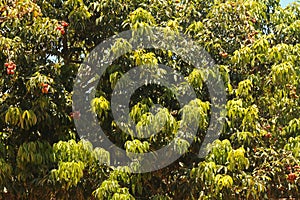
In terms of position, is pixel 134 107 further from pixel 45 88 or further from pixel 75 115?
pixel 45 88

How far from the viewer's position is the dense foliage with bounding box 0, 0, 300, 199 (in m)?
5.88

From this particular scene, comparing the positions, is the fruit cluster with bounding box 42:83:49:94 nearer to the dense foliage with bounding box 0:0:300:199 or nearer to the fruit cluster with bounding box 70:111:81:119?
the dense foliage with bounding box 0:0:300:199

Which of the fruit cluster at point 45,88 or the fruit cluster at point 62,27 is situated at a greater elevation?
the fruit cluster at point 62,27

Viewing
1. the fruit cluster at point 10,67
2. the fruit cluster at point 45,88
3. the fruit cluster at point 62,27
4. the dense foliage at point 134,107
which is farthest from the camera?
the fruit cluster at point 62,27

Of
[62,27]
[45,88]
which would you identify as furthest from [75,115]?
[62,27]

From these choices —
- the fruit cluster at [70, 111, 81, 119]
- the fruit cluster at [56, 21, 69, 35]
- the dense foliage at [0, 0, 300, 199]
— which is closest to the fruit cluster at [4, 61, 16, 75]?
the dense foliage at [0, 0, 300, 199]

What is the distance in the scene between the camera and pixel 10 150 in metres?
6.13

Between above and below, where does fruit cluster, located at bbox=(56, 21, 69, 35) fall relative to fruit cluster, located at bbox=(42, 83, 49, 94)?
above

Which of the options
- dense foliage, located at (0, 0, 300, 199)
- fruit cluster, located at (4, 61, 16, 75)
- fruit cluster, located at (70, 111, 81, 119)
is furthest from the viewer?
fruit cluster, located at (70, 111, 81, 119)

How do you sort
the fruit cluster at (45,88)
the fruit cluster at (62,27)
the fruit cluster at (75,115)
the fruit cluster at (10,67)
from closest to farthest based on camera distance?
1. the fruit cluster at (10,67)
2. the fruit cluster at (45,88)
3. the fruit cluster at (62,27)
4. the fruit cluster at (75,115)

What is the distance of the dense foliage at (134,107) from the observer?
588 cm

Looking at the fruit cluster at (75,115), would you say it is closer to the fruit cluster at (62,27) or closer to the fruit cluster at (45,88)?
the fruit cluster at (45,88)

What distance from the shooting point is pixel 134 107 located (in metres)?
6.04

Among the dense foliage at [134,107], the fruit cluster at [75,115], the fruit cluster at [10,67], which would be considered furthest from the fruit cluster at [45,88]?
the fruit cluster at [75,115]
